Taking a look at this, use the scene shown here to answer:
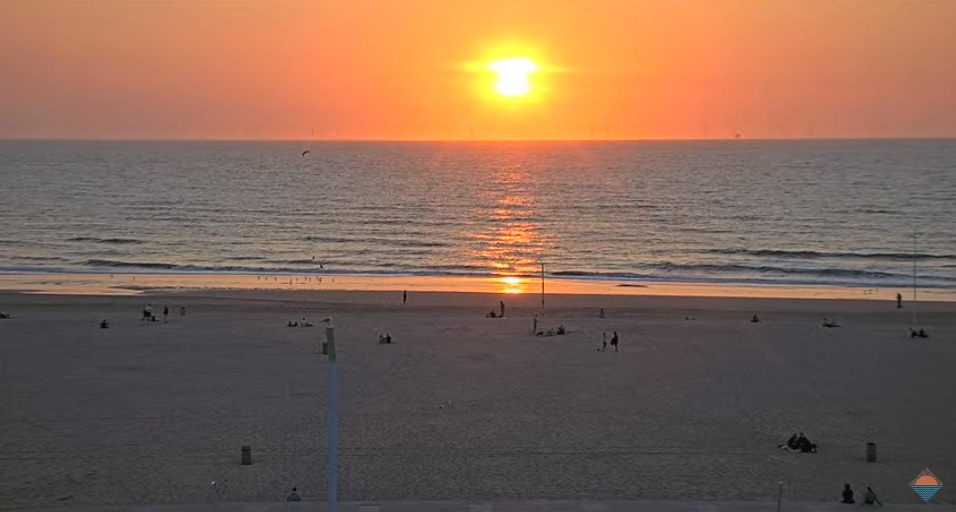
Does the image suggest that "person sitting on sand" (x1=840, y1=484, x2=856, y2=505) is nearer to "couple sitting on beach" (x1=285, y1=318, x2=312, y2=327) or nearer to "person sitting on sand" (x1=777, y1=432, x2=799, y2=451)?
"person sitting on sand" (x1=777, y1=432, x2=799, y2=451)

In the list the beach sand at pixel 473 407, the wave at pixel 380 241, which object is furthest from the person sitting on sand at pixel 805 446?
the wave at pixel 380 241

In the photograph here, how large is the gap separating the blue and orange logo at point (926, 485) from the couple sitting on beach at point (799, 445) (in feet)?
8.41

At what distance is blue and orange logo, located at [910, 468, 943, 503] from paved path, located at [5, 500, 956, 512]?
1.46ft

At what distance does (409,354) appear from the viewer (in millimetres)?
33406

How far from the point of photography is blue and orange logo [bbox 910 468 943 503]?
19.4m

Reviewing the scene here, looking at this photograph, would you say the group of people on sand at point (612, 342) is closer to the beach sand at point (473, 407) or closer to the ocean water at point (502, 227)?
the beach sand at point (473, 407)

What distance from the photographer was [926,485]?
778 inches

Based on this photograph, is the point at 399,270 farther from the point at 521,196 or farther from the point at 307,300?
the point at 521,196

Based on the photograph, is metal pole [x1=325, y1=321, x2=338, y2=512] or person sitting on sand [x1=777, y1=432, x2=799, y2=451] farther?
person sitting on sand [x1=777, y1=432, x2=799, y2=451]

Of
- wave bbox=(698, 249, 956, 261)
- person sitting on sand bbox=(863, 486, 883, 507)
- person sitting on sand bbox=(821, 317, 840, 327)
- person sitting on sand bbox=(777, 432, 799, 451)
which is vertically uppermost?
wave bbox=(698, 249, 956, 261)

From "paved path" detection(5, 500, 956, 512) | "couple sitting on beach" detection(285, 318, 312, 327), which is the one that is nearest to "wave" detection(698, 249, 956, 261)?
"couple sitting on beach" detection(285, 318, 312, 327)

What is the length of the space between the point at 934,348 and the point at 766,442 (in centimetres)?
1384

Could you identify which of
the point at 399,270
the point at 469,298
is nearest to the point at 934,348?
the point at 469,298

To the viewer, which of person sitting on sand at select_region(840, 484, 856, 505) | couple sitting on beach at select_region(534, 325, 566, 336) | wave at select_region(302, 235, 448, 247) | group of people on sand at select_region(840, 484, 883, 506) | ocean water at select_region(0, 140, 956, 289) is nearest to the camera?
group of people on sand at select_region(840, 484, 883, 506)
